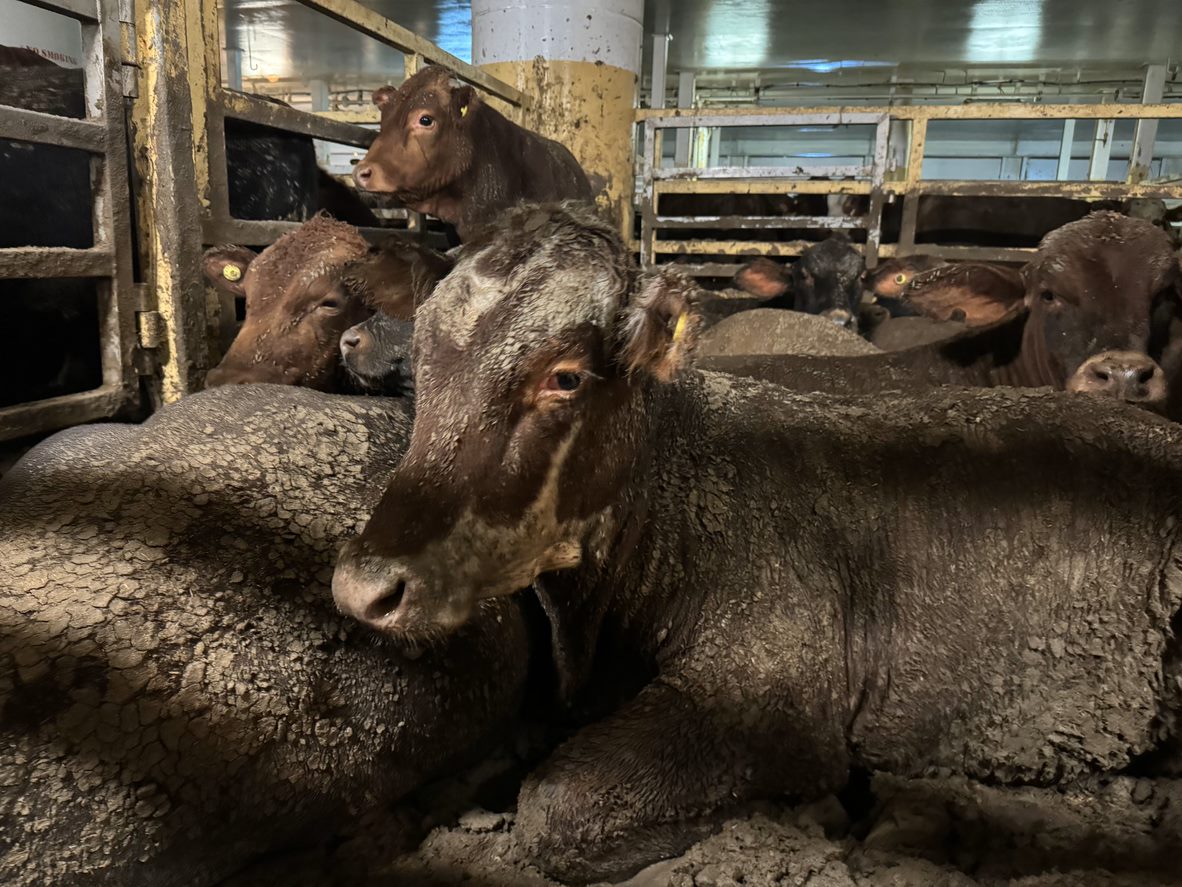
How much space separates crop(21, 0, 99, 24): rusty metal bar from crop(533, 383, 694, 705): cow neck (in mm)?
2433

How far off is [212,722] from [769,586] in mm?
1314

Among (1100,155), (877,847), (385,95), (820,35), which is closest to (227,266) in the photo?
(385,95)

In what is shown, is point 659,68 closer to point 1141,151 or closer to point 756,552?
point 1141,151

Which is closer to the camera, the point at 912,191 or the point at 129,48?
the point at 129,48

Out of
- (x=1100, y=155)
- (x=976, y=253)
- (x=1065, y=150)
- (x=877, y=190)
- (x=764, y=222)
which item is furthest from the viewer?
(x=1065, y=150)

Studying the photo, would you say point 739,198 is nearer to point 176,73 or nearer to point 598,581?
point 176,73

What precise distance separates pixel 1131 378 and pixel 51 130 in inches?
158

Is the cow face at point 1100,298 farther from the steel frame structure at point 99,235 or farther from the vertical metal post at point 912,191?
the vertical metal post at point 912,191

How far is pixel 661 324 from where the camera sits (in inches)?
72.2

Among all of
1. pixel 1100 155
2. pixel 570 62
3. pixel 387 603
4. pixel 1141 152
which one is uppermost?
pixel 1100 155

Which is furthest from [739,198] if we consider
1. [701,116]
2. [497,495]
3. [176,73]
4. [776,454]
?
[497,495]

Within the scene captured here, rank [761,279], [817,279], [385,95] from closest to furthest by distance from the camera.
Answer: [385,95] < [761,279] < [817,279]

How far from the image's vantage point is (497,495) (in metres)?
1.67

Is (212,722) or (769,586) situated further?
(769,586)
